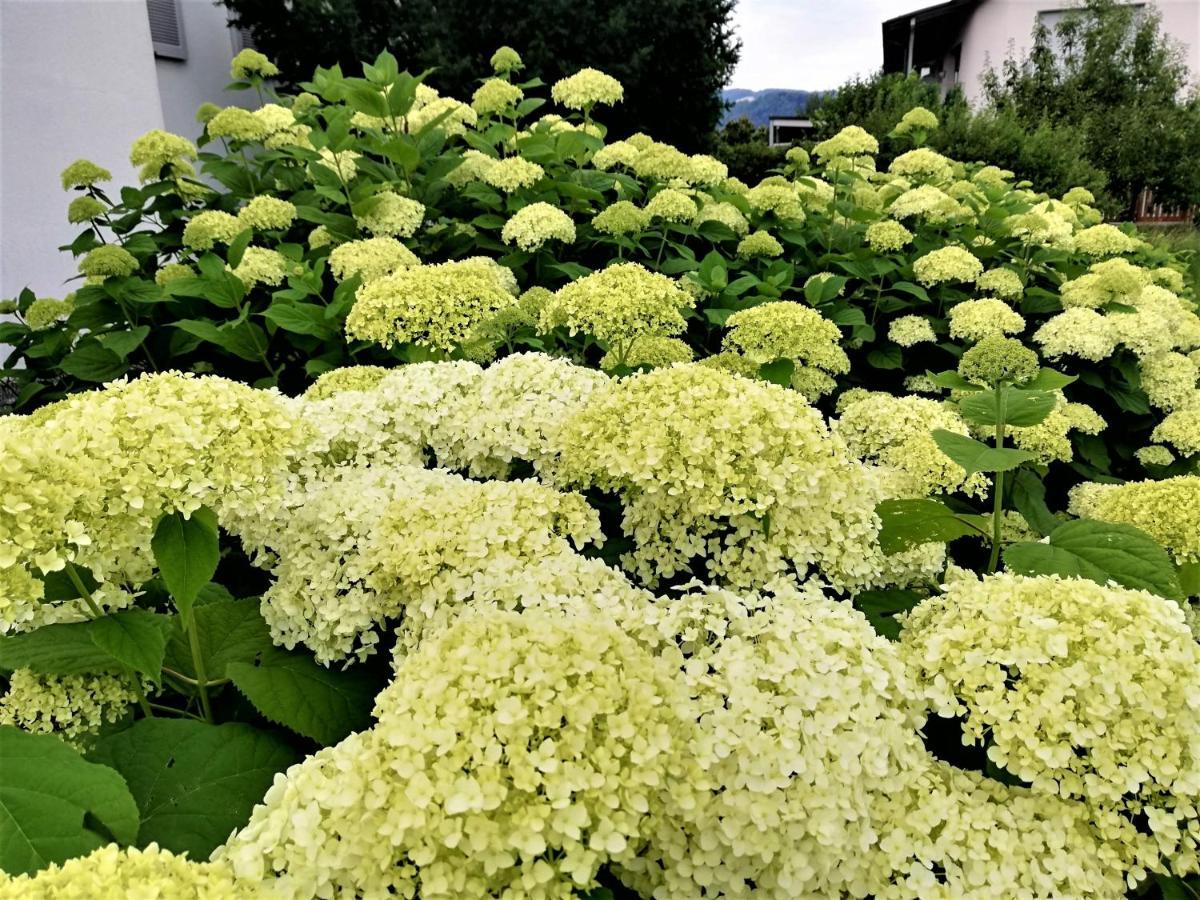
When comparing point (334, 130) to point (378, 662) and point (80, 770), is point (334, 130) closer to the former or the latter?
point (378, 662)

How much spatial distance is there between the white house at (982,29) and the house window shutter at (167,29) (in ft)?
80.1

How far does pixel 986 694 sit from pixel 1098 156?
26.3 meters

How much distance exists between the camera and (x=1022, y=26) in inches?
1041

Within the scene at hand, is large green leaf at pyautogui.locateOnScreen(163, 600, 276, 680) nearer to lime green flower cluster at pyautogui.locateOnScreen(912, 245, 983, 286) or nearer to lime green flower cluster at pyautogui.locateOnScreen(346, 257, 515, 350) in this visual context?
lime green flower cluster at pyautogui.locateOnScreen(346, 257, 515, 350)

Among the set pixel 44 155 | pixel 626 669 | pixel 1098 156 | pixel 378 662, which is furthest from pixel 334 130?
pixel 1098 156

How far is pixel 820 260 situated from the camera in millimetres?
4406

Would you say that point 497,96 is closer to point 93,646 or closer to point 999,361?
point 999,361

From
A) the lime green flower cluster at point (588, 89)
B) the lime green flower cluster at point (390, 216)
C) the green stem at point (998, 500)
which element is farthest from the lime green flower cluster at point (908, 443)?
the lime green flower cluster at point (588, 89)

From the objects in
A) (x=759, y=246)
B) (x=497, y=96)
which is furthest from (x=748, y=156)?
(x=759, y=246)

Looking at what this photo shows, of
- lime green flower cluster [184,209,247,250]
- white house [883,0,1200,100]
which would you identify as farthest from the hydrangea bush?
white house [883,0,1200,100]

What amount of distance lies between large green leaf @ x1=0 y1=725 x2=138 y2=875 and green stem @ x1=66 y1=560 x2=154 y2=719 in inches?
9.0

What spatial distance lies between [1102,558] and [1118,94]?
28.4 meters

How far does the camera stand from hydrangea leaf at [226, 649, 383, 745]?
1308mm

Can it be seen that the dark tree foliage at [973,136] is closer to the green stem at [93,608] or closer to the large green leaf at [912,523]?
the large green leaf at [912,523]
